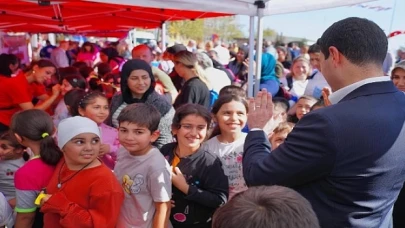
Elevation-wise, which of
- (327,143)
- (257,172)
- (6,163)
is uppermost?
(327,143)

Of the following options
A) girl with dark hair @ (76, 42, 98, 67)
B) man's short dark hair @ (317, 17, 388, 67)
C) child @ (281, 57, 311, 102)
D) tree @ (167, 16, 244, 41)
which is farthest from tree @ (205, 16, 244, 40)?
man's short dark hair @ (317, 17, 388, 67)

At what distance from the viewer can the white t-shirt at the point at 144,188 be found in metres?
1.99

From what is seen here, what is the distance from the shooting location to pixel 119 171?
7.18 feet

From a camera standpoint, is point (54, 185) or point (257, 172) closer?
point (257, 172)

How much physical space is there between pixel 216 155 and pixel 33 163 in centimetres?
104

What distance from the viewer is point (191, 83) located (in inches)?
148

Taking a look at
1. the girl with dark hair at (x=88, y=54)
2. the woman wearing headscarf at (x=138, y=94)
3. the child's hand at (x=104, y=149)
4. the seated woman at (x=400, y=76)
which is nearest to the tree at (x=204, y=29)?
the girl with dark hair at (x=88, y=54)

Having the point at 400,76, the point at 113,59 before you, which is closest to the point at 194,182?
the point at 400,76

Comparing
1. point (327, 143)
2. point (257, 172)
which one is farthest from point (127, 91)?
point (327, 143)

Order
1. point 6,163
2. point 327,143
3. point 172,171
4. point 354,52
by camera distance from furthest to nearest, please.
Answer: point 6,163, point 172,171, point 354,52, point 327,143

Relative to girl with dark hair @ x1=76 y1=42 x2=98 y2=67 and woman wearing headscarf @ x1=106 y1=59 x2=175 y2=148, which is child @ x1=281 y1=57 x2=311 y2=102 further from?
girl with dark hair @ x1=76 y1=42 x2=98 y2=67

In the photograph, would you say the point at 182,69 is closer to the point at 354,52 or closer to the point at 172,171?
the point at 172,171

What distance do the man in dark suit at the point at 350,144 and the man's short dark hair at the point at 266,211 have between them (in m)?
0.33

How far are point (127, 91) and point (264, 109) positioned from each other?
1811 mm
